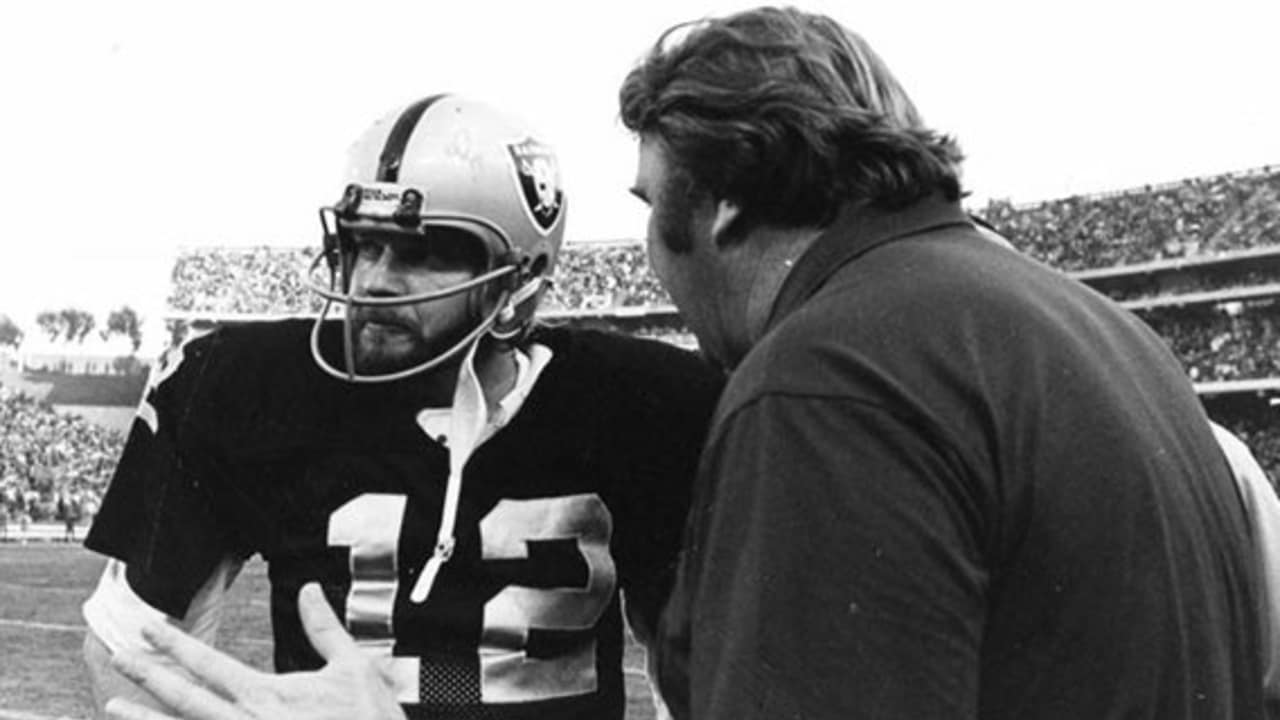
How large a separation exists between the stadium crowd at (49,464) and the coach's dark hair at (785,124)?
28.5m

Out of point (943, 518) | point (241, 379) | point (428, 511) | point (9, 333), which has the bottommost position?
point (9, 333)

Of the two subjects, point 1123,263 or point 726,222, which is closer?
point 726,222

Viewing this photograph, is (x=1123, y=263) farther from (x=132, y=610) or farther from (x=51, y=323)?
(x=51, y=323)

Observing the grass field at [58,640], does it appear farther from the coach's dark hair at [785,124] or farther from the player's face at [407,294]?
the coach's dark hair at [785,124]

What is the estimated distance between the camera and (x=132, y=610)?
2338 mm

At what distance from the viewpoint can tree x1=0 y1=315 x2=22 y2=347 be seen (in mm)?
95000

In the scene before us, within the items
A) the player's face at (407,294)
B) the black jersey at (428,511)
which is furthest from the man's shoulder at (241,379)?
the player's face at (407,294)

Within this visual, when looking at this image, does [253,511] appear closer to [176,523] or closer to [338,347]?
[176,523]

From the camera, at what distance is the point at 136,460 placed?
96.5 inches

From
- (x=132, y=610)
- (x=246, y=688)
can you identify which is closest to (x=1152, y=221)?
(x=132, y=610)

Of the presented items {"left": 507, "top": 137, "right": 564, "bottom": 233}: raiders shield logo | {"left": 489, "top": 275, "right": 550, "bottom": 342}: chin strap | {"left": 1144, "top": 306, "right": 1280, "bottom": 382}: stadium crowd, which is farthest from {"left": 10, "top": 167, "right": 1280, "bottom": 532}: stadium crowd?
{"left": 489, "top": 275, "right": 550, "bottom": 342}: chin strap

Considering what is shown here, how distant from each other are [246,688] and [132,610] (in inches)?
36.4

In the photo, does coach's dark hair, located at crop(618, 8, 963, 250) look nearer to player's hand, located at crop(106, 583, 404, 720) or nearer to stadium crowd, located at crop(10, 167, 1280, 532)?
player's hand, located at crop(106, 583, 404, 720)

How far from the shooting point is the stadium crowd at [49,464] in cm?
3178
